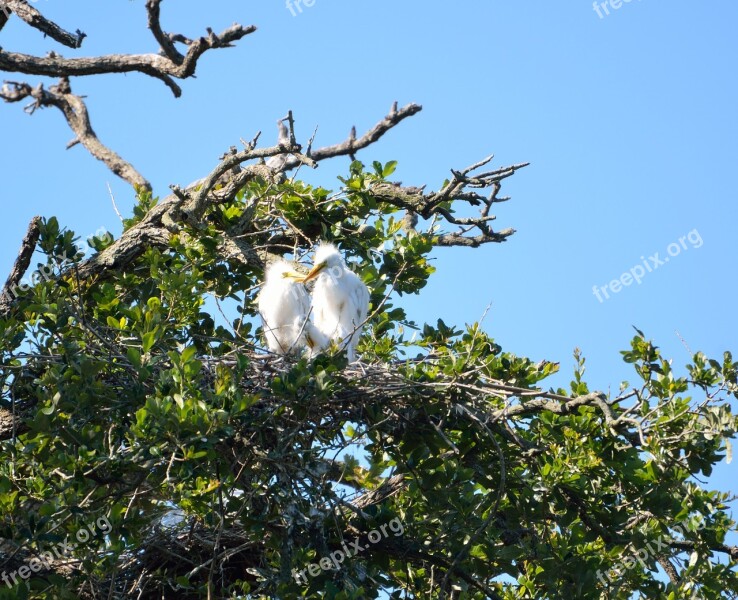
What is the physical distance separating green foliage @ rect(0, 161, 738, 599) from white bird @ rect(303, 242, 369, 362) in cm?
69

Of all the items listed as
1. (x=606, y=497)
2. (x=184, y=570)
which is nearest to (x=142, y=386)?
(x=184, y=570)

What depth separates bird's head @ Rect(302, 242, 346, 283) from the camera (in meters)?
6.67

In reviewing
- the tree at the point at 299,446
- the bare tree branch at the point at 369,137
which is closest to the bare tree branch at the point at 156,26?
the tree at the point at 299,446

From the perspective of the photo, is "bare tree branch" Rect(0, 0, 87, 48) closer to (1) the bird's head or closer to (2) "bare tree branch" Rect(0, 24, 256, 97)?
(2) "bare tree branch" Rect(0, 24, 256, 97)

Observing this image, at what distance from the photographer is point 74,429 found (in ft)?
14.4

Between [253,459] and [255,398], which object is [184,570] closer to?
[253,459]

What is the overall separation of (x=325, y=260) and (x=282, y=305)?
456 millimetres

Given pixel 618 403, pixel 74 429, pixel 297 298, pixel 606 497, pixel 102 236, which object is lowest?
pixel 606 497

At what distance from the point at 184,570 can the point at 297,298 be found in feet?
6.22

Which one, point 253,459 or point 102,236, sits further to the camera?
point 102,236

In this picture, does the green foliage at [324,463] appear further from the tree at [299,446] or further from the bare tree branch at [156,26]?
the bare tree branch at [156,26]

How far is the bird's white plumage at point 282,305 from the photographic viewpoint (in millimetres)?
6461

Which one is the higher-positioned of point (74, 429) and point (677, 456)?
point (74, 429)

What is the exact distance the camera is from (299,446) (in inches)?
189
